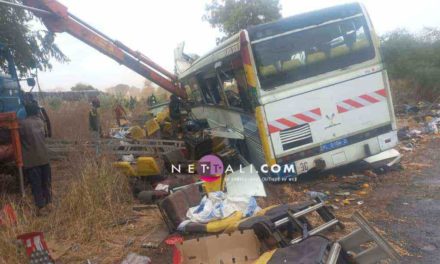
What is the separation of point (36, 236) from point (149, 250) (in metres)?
1.19

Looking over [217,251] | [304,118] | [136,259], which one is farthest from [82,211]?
[304,118]

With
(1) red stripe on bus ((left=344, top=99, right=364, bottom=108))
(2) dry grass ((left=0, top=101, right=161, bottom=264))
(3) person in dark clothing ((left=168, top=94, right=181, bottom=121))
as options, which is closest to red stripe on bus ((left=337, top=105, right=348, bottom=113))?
(1) red stripe on bus ((left=344, top=99, right=364, bottom=108))

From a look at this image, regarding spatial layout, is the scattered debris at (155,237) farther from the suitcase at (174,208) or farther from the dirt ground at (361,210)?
the suitcase at (174,208)

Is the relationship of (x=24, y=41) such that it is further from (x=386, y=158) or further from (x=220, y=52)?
(x=386, y=158)

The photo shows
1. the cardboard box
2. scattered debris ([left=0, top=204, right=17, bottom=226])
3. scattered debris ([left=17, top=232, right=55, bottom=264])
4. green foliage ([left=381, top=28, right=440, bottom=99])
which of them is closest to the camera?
the cardboard box

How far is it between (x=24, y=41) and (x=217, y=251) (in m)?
8.49

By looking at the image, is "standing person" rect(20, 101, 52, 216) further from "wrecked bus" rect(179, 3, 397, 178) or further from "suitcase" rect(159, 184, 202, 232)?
"wrecked bus" rect(179, 3, 397, 178)

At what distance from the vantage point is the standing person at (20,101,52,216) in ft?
19.4

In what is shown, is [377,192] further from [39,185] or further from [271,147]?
[39,185]

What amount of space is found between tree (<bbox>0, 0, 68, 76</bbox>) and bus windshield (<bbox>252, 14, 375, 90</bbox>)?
6.09 meters

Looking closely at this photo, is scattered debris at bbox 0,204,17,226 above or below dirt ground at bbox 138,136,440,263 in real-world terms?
above

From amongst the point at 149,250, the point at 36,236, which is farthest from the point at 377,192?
the point at 36,236

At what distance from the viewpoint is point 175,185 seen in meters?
6.29

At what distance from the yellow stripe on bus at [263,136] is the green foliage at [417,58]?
10.1 meters
